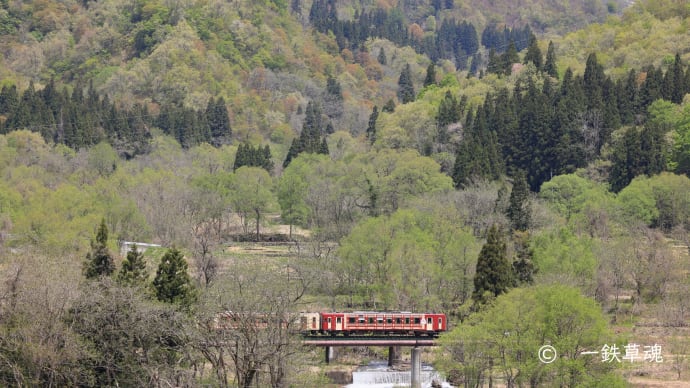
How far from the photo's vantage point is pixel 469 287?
72.9 meters

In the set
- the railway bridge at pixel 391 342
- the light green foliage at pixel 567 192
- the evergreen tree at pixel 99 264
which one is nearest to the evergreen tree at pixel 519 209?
the light green foliage at pixel 567 192

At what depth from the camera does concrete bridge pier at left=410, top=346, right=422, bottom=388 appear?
198 ft

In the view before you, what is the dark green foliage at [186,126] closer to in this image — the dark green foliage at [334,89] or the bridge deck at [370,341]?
the dark green foliage at [334,89]

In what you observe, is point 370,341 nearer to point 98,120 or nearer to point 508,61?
point 508,61

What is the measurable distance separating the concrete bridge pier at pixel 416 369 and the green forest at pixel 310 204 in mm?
778

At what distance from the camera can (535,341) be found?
55094 mm

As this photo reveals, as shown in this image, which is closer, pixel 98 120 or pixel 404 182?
pixel 404 182

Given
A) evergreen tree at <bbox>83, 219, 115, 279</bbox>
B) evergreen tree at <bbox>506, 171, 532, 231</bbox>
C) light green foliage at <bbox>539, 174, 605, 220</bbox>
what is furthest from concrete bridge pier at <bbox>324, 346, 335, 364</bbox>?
light green foliage at <bbox>539, 174, 605, 220</bbox>

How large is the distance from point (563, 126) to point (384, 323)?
4540 cm

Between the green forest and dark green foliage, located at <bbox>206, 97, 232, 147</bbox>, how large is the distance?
0.91 ft

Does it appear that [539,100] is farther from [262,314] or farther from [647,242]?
[262,314]

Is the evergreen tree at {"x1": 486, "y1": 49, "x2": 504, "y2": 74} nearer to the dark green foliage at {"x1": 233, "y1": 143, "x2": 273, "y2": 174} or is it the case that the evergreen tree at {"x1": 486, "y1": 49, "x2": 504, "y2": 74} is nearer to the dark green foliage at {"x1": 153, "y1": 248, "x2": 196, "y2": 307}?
the dark green foliage at {"x1": 233, "y1": 143, "x2": 273, "y2": 174}

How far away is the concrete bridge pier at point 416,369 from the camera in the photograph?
6047 cm

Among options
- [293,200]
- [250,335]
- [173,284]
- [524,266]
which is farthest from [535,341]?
[293,200]
